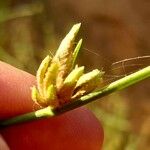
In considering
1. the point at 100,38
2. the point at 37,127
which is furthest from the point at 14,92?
the point at 100,38

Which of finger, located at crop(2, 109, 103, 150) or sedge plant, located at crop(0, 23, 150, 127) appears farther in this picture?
finger, located at crop(2, 109, 103, 150)

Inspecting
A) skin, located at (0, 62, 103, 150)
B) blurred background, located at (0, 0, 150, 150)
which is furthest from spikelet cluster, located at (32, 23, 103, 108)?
blurred background, located at (0, 0, 150, 150)

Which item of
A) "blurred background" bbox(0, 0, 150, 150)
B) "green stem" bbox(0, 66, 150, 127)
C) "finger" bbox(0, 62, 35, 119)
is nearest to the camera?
"green stem" bbox(0, 66, 150, 127)

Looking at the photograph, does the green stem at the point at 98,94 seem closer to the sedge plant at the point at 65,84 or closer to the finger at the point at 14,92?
the sedge plant at the point at 65,84

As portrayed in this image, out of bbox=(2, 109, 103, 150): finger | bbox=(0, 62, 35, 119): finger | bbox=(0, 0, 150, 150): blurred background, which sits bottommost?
bbox=(0, 0, 150, 150): blurred background

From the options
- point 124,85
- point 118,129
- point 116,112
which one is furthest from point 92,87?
point 116,112

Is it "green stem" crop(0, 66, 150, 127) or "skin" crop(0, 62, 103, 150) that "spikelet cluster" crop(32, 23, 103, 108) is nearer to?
"green stem" crop(0, 66, 150, 127)

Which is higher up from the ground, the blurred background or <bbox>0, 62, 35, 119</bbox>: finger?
<bbox>0, 62, 35, 119</bbox>: finger
